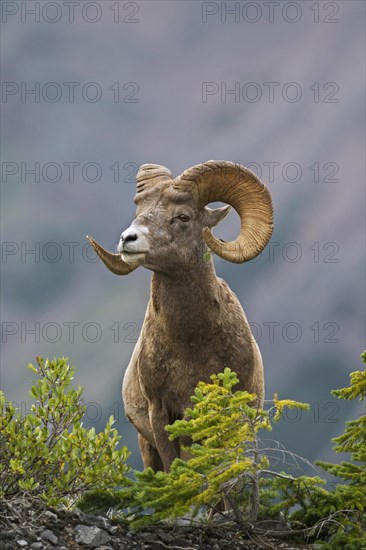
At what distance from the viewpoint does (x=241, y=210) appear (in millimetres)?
11844

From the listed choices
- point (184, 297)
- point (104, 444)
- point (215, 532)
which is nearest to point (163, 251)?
point (184, 297)

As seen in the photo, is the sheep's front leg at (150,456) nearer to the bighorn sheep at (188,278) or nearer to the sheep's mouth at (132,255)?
the bighorn sheep at (188,278)

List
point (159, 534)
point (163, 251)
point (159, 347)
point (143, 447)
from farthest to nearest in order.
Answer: point (143, 447)
point (159, 347)
point (163, 251)
point (159, 534)

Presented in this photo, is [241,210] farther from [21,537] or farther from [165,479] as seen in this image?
[21,537]

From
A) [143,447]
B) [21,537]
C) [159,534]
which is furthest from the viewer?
[143,447]

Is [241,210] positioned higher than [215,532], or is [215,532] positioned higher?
[241,210]

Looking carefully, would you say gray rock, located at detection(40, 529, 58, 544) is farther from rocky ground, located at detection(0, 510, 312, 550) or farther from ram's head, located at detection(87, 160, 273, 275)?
ram's head, located at detection(87, 160, 273, 275)

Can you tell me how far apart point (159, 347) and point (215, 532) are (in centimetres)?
305

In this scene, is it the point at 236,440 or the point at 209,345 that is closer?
the point at 236,440

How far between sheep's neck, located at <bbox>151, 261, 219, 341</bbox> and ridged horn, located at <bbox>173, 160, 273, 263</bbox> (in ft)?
2.17

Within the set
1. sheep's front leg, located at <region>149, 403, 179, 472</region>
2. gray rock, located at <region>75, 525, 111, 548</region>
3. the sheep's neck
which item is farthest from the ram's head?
gray rock, located at <region>75, 525, 111, 548</region>

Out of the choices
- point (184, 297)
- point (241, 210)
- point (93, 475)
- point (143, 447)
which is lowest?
point (93, 475)

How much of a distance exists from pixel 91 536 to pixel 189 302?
3.62m

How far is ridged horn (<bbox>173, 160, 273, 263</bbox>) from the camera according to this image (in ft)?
37.7
